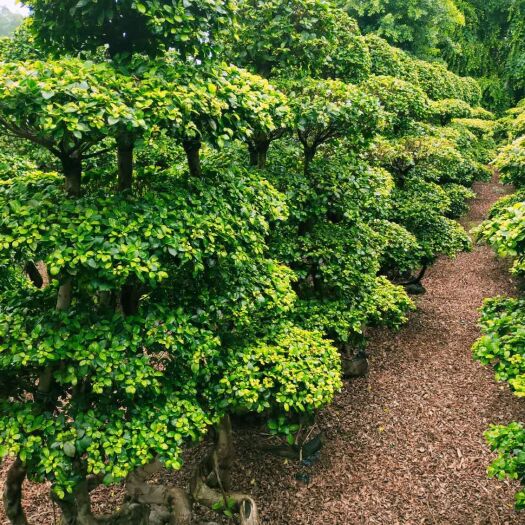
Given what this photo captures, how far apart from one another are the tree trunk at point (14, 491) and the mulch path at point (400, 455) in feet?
4.51

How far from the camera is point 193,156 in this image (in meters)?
5.21

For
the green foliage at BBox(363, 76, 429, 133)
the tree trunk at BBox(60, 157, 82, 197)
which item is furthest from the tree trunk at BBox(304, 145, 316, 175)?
the tree trunk at BBox(60, 157, 82, 197)

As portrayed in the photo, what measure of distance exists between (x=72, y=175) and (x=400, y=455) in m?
6.52

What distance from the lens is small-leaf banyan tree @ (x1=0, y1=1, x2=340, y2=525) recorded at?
388 centimetres

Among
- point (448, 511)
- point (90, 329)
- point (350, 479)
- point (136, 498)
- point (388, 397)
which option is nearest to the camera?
point (90, 329)

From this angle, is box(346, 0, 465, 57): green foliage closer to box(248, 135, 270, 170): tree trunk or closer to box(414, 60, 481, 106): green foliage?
box(414, 60, 481, 106): green foliage

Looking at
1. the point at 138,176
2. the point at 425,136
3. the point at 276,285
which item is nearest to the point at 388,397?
the point at 276,285

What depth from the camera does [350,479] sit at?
7.01 m

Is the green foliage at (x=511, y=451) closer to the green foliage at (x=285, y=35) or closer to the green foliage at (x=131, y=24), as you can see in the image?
the green foliage at (x=131, y=24)

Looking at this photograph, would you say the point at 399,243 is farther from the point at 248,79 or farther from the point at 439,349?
the point at 248,79

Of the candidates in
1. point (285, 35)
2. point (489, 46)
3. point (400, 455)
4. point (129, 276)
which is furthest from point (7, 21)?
point (400, 455)

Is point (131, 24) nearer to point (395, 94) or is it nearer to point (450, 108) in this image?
point (395, 94)

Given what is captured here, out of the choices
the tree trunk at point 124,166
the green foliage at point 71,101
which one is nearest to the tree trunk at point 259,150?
the tree trunk at point 124,166

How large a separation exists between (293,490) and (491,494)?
9.48ft
